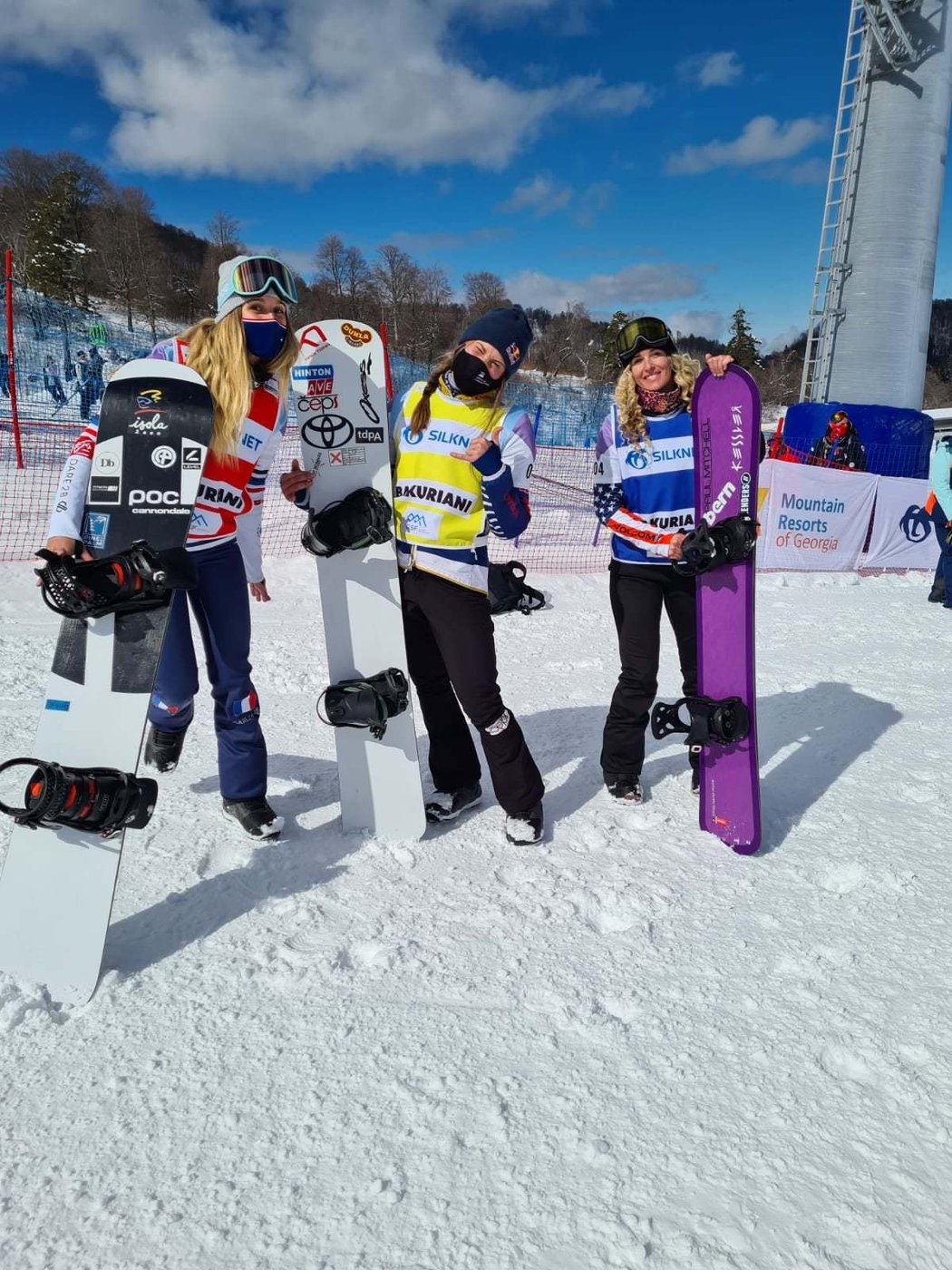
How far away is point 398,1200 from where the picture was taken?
1.54 metres

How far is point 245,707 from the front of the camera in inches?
110

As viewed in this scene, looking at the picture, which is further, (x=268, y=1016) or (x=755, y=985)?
(x=755, y=985)

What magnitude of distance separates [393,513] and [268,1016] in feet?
5.75

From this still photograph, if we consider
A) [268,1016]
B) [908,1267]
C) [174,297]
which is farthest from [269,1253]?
[174,297]

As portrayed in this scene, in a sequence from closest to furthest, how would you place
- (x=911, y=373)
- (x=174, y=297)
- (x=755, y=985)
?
1. (x=755, y=985)
2. (x=911, y=373)
3. (x=174, y=297)

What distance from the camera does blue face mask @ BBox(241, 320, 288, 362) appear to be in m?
2.51

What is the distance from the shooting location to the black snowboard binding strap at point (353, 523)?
2730 mm

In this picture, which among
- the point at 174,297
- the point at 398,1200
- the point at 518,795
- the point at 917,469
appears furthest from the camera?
the point at 174,297

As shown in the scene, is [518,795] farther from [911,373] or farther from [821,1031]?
[911,373]

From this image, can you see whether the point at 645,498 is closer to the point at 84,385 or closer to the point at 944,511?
the point at 944,511

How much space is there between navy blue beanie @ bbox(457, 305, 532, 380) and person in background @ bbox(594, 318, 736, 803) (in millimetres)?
551

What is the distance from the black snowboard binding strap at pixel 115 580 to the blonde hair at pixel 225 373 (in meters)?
0.50

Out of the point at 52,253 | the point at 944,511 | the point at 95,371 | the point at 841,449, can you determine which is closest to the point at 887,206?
the point at 841,449

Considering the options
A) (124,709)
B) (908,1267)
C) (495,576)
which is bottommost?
(908,1267)
